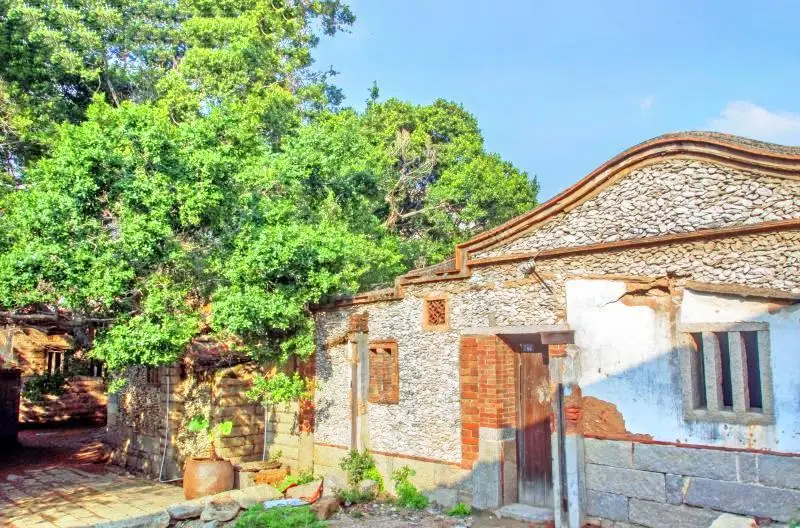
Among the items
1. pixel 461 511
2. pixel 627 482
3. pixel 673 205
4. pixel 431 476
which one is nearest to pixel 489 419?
pixel 461 511

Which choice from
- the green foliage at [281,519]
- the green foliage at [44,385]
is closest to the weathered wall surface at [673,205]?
the green foliage at [281,519]

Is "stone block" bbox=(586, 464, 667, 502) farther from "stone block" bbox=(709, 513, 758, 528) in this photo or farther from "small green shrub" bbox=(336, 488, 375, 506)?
"small green shrub" bbox=(336, 488, 375, 506)

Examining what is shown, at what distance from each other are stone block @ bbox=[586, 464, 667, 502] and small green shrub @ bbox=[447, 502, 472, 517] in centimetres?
166

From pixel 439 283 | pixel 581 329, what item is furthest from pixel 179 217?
pixel 581 329

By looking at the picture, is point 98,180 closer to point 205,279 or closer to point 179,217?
point 179,217

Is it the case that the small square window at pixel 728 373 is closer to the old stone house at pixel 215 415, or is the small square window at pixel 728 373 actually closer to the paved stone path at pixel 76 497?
the old stone house at pixel 215 415

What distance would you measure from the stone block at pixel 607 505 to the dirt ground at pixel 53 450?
10.9 metres

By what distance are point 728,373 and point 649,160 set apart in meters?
2.34

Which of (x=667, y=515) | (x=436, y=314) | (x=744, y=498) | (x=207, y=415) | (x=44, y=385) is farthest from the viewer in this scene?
(x=44, y=385)

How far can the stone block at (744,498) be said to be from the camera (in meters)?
5.70

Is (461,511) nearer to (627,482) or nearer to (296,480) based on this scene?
(627,482)

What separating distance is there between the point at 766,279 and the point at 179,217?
7123 mm

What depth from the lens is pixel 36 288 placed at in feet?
27.2

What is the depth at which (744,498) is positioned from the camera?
19.5 feet
